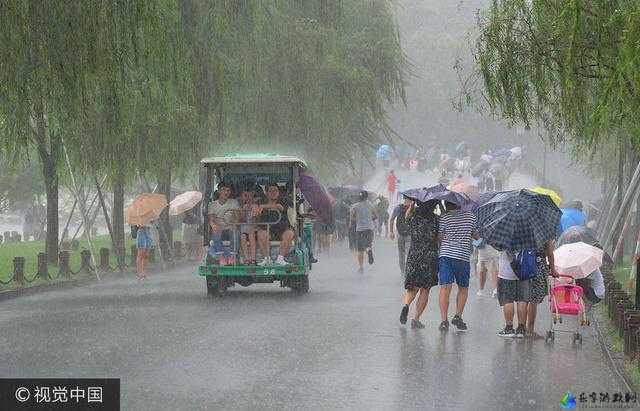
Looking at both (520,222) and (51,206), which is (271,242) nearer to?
(520,222)

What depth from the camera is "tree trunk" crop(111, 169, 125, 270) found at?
29.5 m

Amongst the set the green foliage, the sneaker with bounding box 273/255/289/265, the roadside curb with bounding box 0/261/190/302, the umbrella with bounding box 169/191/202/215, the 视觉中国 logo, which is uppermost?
the green foliage

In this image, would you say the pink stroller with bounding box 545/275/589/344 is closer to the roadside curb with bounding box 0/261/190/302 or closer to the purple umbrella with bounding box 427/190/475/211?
the purple umbrella with bounding box 427/190/475/211

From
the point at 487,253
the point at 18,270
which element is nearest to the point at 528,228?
the point at 487,253

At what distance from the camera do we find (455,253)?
14977 mm

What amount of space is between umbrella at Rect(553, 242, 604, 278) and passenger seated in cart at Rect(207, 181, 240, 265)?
7.10 metres

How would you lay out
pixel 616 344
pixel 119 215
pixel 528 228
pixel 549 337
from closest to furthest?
pixel 616 344 → pixel 528 228 → pixel 549 337 → pixel 119 215

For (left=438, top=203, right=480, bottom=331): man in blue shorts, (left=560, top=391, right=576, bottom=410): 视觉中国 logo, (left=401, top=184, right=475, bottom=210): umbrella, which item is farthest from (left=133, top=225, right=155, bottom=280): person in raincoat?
(left=560, top=391, right=576, bottom=410): 视觉中国 logo

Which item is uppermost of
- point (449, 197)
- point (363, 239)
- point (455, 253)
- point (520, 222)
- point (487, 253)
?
point (449, 197)

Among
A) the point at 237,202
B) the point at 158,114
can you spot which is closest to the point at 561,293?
the point at 237,202

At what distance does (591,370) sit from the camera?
12055mm

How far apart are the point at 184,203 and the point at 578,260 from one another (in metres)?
16.7

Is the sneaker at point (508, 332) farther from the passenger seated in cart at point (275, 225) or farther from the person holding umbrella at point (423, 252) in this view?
the passenger seated in cart at point (275, 225)

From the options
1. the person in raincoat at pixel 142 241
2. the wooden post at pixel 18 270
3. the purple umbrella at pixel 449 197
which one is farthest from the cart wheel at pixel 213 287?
the purple umbrella at pixel 449 197
